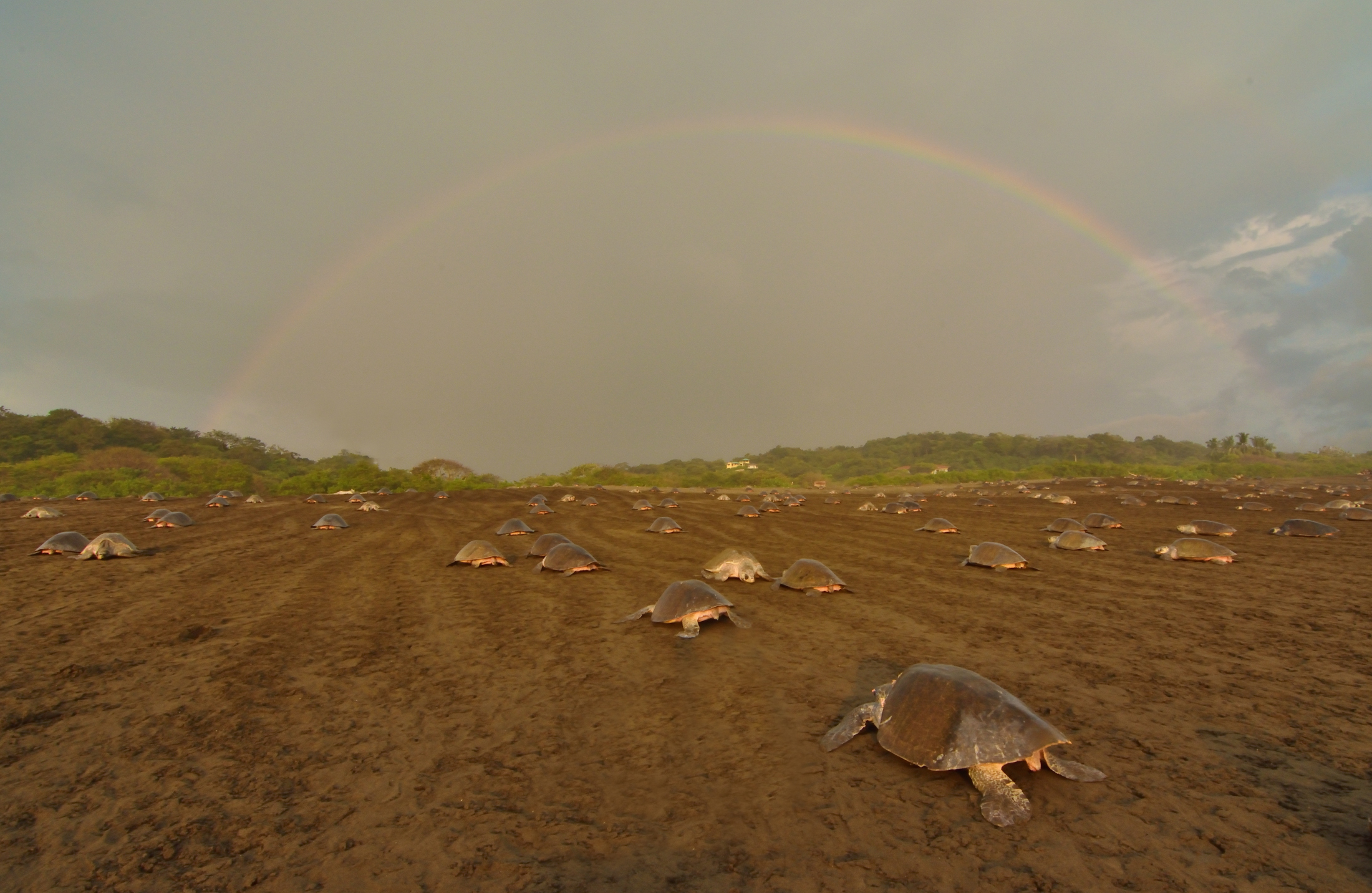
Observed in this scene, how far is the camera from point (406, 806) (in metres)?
3.94

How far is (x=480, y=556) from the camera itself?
496 inches

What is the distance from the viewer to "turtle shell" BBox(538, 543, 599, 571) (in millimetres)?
11820

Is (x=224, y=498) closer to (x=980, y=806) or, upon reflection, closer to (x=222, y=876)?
(x=222, y=876)

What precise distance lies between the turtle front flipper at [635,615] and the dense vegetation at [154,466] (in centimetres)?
4284

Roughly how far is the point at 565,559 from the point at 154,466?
47.4m

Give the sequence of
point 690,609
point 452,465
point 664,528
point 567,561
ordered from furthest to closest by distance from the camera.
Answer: point 452,465, point 664,528, point 567,561, point 690,609

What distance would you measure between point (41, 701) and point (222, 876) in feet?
14.2

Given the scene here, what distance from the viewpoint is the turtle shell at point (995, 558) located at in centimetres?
1199

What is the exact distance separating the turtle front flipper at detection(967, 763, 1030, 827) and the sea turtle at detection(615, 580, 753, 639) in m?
4.16

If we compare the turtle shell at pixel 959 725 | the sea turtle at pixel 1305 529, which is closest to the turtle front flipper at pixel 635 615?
the turtle shell at pixel 959 725

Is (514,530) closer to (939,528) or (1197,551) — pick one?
(939,528)

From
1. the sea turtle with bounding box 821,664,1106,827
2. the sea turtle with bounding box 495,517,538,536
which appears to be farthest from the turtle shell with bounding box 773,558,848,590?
the sea turtle with bounding box 495,517,538,536

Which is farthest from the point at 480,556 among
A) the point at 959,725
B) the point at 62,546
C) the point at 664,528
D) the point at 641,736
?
the point at 959,725

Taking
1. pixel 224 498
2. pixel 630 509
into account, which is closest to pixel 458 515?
pixel 630 509
